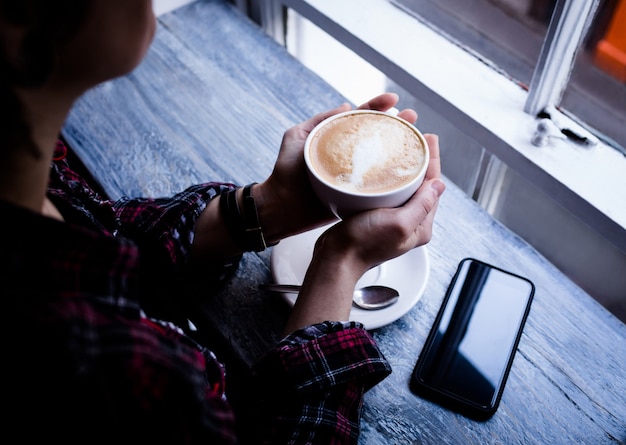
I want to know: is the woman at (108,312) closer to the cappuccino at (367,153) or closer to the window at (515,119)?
the cappuccino at (367,153)

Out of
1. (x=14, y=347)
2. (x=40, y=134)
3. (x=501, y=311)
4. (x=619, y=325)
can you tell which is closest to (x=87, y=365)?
(x=14, y=347)

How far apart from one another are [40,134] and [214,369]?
33cm

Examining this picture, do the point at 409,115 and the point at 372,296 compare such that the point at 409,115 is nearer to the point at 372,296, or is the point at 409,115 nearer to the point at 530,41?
the point at 372,296

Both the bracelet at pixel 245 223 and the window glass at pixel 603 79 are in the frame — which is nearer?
the bracelet at pixel 245 223

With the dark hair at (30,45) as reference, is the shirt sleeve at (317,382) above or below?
below

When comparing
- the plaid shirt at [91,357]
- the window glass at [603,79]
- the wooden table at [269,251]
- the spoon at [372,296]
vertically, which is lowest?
the wooden table at [269,251]

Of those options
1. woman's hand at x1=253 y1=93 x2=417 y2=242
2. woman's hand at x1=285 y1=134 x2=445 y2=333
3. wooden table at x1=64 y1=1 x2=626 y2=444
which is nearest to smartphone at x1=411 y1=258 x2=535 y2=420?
wooden table at x1=64 y1=1 x2=626 y2=444

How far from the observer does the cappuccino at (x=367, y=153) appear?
71 cm

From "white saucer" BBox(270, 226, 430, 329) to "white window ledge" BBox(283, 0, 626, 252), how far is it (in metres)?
0.31

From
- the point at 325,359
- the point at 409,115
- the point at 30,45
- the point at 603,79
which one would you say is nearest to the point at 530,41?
the point at 603,79

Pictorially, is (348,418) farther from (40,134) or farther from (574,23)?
(574,23)

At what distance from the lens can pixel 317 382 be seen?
64 centimetres

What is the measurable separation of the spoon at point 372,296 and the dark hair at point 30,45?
0.42 meters

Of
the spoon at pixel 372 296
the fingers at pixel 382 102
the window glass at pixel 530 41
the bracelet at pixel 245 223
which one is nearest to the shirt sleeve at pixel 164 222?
the bracelet at pixel 245 223
